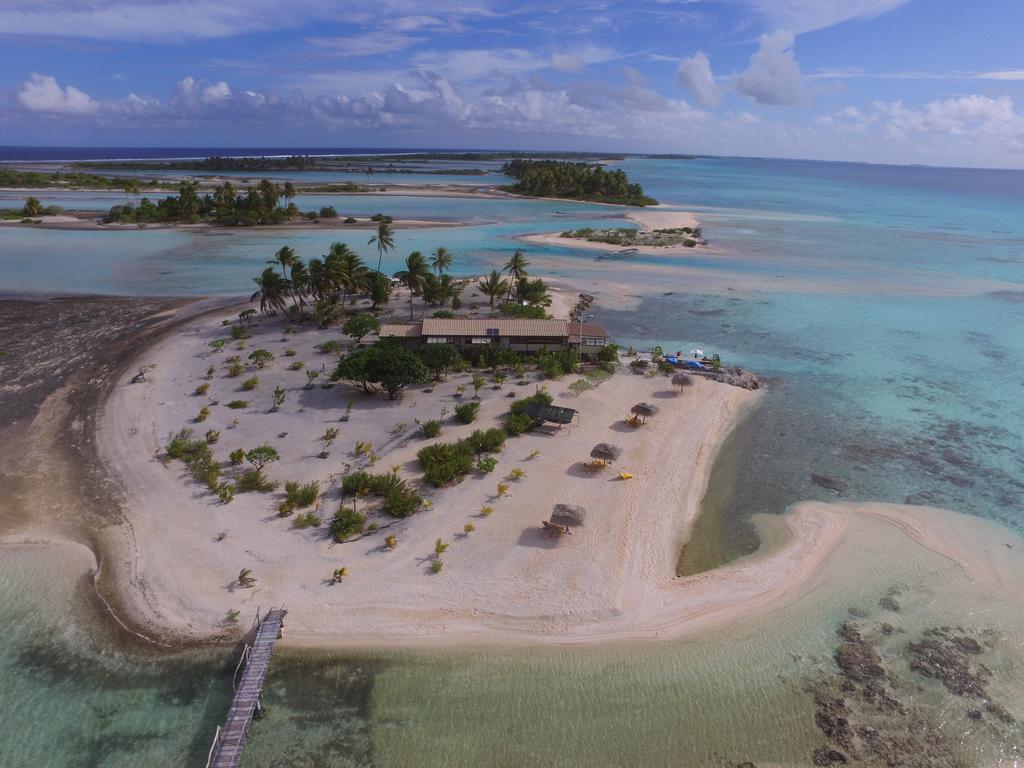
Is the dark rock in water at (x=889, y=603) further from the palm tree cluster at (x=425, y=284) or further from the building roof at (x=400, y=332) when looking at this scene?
the palm tree cluster at (x=425, y=284)

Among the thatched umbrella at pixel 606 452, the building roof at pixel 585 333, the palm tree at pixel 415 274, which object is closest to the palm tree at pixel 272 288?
the palm tree at pixel 415 274

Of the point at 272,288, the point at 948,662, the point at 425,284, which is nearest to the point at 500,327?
the point at 425,284

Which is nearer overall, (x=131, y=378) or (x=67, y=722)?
(x=67, y=722)

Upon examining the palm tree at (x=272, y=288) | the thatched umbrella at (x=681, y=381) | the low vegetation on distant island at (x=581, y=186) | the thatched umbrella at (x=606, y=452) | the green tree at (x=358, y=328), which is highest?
the low vegetation on distant island at (x=581, y=186)

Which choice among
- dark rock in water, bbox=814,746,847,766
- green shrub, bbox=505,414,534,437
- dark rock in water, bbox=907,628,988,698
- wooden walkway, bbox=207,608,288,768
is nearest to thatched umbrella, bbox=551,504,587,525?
green shrub, bbox=505,414,534,437

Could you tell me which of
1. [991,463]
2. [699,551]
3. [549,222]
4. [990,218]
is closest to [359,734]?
[699,551]

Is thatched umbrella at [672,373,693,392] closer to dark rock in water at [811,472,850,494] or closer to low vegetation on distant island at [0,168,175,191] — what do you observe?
dark rock in water at [811,472,850,494]

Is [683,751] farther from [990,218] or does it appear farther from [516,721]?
[990,218]
